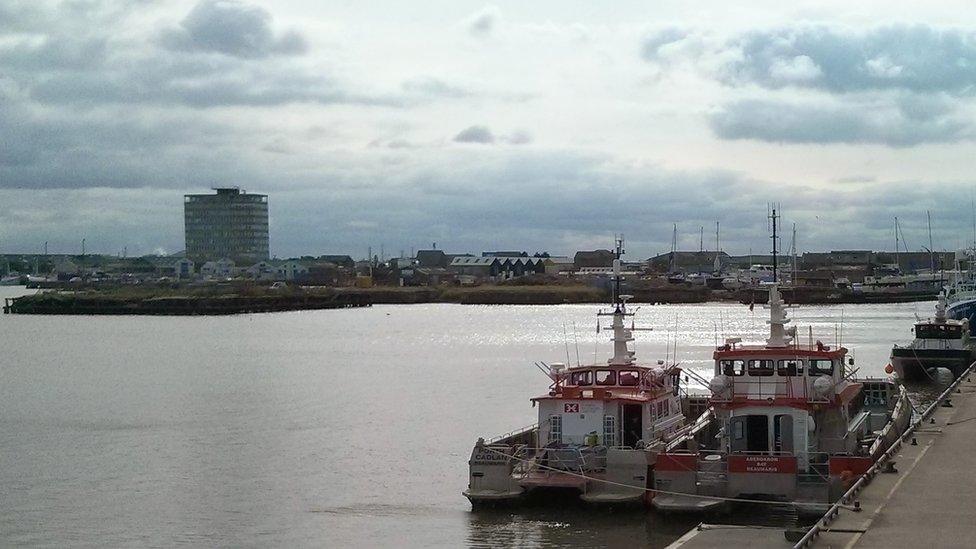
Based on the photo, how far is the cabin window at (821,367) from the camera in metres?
28.9

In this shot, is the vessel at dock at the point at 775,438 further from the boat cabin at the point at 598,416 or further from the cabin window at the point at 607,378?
the cabin window at the point at 607,378

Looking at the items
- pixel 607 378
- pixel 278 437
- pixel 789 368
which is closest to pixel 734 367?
pixel 789 368

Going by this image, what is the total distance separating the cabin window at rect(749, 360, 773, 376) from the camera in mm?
28766

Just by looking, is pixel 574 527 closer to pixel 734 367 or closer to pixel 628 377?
pixel 628 377

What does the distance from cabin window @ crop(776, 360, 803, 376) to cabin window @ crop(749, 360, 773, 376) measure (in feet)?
0.61

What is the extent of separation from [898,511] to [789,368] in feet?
28.3

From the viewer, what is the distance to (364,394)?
57125mm

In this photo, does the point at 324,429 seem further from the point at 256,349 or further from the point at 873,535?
the point at 256,349

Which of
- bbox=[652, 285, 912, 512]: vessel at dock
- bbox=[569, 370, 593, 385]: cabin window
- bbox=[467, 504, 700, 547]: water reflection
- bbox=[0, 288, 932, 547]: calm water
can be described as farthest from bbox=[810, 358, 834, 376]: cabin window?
bbox=[0, 288, 932, 547]: calm water

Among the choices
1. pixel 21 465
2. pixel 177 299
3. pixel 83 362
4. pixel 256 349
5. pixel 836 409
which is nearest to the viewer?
pixel 836 409

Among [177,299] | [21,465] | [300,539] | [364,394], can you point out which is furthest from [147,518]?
[177,299]

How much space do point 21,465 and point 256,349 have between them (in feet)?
171

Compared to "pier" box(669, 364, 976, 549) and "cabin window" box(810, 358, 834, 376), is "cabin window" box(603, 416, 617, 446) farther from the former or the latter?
"pier" box(669, 364, 976, 549)

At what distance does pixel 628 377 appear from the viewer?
30.0m
